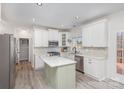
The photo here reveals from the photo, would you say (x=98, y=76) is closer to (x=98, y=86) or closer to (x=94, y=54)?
(x=98, y=86)

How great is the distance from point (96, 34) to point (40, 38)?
10.4ft

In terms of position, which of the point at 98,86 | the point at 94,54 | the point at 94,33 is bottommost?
the point at 98,86

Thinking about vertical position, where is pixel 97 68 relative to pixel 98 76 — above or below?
above

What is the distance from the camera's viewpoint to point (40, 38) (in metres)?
6.19

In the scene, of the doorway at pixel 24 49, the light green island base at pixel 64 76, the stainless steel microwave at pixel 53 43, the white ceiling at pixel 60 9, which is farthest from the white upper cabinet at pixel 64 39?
the light green island base at pixel 64 76

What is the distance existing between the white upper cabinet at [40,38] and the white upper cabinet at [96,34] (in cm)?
234

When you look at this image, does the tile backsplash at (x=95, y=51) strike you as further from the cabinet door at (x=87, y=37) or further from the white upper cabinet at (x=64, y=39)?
the white upper cabinet at (x=64, y=39)

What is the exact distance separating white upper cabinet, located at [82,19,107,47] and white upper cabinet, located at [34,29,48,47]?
2.34 meters

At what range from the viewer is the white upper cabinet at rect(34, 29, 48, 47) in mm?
6066

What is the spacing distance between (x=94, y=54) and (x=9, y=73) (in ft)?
11.9

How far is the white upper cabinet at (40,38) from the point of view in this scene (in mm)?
6066

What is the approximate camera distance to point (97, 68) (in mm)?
4207

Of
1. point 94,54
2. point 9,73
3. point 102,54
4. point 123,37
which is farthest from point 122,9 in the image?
point 9,73

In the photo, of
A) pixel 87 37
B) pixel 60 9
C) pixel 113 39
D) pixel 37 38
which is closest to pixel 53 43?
pixel 37 38
